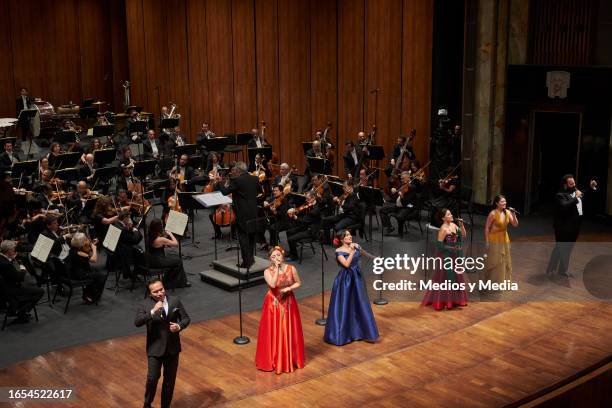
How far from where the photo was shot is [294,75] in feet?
55.1

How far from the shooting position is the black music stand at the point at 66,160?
1272 cm

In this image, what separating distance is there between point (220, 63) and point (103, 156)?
6.05 m

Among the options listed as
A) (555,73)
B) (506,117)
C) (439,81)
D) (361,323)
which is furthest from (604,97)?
(361,323)

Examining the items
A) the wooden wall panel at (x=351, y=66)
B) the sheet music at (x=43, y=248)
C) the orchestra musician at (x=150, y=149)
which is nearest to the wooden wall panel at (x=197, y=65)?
the orchestra musician at (x=150, y=149)

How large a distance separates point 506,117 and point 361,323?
6819mm

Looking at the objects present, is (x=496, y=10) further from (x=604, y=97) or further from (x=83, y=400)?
(x=83, y=400)

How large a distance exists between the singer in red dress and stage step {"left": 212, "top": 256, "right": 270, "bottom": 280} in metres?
2.68

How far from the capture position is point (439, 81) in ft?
46.0

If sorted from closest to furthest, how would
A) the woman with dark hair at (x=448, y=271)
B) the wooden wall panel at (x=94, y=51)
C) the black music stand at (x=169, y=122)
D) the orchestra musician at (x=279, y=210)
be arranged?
the woman with dark hair at (x=448, y=271) → the orchestra musician at (x=279, y=210) → the black music stand at (x=169, y=122) → the wooden wall panel at (x=94, y=51)

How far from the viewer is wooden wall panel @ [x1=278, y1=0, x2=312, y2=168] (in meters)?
16.5

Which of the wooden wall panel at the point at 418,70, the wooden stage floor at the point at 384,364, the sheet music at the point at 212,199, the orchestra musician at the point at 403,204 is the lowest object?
the wooden stage floor at the point at 384,364

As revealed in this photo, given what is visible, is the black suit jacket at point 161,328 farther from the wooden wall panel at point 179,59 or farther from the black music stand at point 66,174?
the wooden wall panel at point 179,59

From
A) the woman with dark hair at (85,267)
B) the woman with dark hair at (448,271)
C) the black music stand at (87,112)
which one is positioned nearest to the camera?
the woman with dark hair at (448,271)

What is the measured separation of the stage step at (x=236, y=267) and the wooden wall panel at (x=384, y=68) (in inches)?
226
